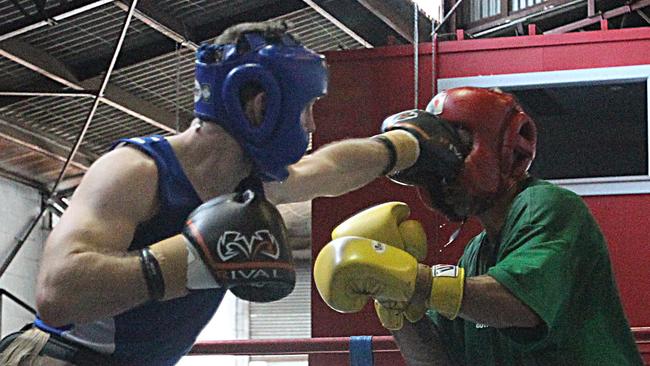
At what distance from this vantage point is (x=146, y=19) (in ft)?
22.8

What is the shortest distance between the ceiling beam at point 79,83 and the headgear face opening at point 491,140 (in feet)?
17.4

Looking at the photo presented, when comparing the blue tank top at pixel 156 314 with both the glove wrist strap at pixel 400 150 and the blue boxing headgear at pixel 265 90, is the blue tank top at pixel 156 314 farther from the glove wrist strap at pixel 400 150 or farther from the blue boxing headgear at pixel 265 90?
the glove wrist strap at pixel 400 150

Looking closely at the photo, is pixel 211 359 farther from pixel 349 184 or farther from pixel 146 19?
pixel 349 184

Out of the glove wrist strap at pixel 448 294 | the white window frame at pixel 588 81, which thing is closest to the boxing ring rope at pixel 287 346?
the glove wrist strap at pixel 448 294

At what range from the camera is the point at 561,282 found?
7.07ft

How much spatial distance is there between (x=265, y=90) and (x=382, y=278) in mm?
419

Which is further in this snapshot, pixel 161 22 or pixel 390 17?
pixel 390 17

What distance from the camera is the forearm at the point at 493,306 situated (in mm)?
2109

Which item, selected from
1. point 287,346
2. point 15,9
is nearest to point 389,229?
point 287,346

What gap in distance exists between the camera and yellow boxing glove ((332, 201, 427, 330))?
2.40 meters

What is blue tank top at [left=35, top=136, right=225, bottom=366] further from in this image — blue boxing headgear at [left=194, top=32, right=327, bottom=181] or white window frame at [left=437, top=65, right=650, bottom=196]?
white window frame at [left=437, top=65, right=650, bottom=196]

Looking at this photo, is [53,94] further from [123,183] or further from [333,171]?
[123,183]

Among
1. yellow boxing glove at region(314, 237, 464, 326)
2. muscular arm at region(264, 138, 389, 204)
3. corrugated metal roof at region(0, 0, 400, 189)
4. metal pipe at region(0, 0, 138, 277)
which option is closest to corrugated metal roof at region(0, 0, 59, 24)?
corrugated metal roof at region(0, 0, 400, 189)

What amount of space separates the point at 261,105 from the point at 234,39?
0.49 feet
